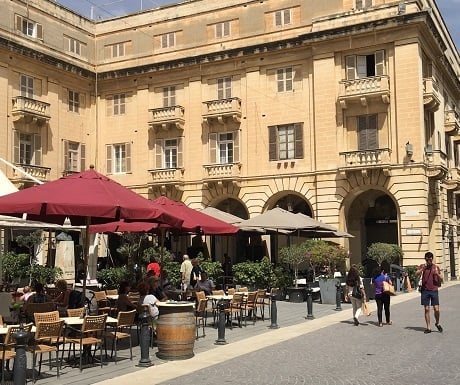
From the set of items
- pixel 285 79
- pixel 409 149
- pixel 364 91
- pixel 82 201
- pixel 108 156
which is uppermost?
pixel 285 79

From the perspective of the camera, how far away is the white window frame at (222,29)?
A: 34000mm

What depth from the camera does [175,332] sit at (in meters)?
10.7

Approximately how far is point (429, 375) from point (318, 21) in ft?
80.5

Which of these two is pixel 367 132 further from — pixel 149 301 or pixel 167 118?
pixel 149 301

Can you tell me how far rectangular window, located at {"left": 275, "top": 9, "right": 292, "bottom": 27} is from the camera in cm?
3238

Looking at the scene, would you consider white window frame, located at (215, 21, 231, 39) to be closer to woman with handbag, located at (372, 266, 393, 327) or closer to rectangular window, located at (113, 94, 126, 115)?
rectangular window, located at (113, 94, 126, 115)

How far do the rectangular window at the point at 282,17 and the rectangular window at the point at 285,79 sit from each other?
255 cm

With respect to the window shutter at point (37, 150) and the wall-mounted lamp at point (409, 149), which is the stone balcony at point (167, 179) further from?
the wall-mounted lamp at point (409, 149)

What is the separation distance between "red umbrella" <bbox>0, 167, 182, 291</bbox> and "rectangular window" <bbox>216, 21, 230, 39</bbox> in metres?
24.0

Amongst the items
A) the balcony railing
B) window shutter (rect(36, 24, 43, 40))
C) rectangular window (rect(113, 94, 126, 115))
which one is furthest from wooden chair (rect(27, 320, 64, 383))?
rectangular window (rect(113, 94, 126, 115))

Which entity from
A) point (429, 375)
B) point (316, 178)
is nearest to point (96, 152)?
point (316, 178)

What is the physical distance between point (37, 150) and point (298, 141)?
558 inches

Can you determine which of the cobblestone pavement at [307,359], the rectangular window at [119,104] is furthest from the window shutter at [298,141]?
the cobblestone pavement at [307,359]

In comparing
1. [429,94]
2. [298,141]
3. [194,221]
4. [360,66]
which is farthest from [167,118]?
[194,221]
